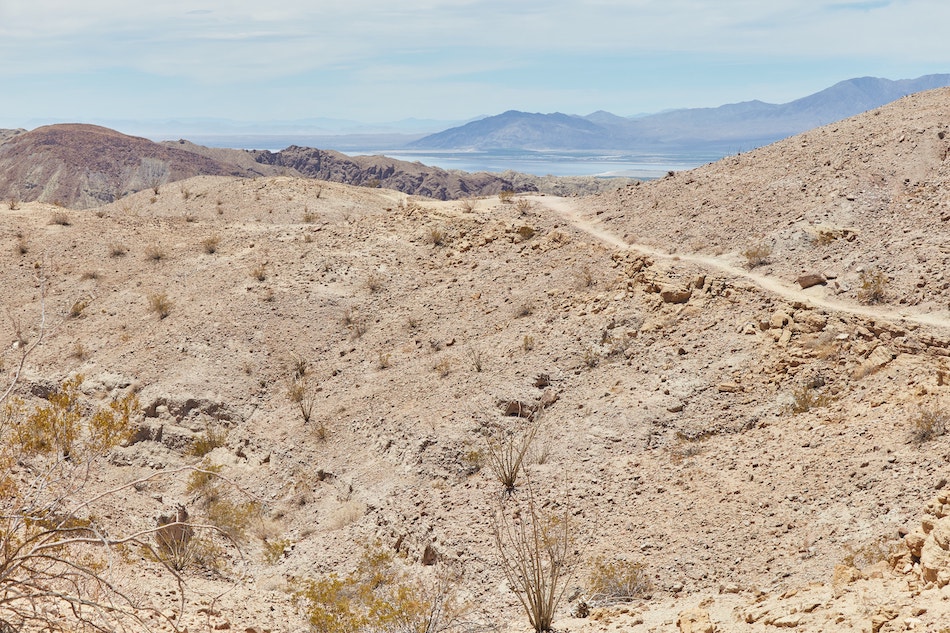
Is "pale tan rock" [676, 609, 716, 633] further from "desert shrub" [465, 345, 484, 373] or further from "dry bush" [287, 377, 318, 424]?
"dry bush" [287, 377, 318, 424]

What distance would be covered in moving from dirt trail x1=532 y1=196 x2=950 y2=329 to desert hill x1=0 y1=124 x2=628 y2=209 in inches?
3241

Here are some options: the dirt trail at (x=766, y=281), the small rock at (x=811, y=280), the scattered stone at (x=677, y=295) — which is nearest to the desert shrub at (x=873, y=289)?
the dirt trail at (x=766, y=281)

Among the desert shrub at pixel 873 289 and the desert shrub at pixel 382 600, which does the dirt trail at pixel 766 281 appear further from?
the desert shrub at pixel 382 600

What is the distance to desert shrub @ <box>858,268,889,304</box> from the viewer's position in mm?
12805

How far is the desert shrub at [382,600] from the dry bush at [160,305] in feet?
33.4

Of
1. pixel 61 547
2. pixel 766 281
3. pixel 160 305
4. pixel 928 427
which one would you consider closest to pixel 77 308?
pixel 160 305

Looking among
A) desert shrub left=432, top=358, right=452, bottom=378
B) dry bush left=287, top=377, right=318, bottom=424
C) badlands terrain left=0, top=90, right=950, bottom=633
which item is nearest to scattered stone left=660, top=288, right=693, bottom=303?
badlands terrain left=0, top=90, right=950, bottom=633

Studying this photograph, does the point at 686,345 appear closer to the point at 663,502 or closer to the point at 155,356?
the point at 663,502

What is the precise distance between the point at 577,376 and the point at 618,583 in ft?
18.0

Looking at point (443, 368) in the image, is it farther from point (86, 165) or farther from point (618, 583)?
point (86, 165)

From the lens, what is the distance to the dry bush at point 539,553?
732cm

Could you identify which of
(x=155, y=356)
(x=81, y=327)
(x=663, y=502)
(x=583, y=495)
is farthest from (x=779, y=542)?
(x=81, y=327)

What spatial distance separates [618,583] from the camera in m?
A: 8.05

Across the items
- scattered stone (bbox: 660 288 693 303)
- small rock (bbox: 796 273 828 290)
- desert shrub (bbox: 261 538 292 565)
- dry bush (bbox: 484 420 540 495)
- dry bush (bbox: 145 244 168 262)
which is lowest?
desert shrub (bbox: 261 538 292 565)
